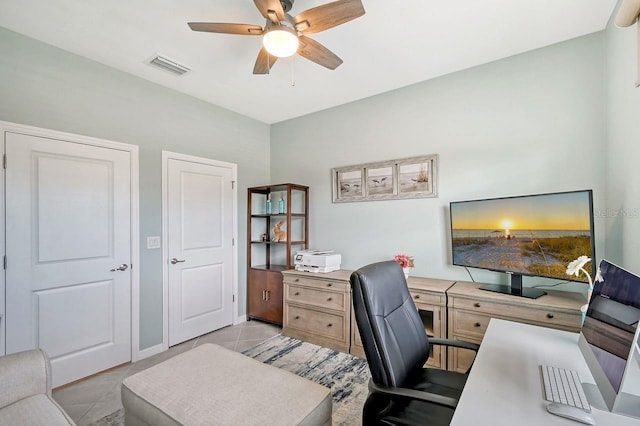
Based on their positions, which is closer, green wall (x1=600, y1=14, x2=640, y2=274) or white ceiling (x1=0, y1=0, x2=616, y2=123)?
green wall (x1=600, y1=14, x2=640, y2=274)

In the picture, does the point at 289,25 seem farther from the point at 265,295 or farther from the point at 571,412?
the point at 265,295

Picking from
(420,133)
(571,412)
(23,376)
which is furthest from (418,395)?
(420,133)

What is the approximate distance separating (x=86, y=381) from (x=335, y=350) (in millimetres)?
2187

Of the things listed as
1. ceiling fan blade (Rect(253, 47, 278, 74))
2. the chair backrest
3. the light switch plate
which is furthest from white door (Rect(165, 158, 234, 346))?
the chair backrest

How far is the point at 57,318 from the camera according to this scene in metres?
2.39

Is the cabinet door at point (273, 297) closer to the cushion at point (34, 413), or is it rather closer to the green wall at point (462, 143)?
the green wall at point (462, 143)

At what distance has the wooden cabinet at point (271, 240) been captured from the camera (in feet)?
11.9

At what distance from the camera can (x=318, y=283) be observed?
3092mm

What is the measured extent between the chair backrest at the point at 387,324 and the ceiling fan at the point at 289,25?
56.7 inches

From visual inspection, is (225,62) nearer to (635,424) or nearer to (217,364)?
(217,364)

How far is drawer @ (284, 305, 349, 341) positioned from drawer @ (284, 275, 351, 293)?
27 cm

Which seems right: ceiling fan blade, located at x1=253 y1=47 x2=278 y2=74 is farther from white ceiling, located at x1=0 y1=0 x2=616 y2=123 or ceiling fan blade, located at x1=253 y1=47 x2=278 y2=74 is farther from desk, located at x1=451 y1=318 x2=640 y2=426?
desk, located at x1=451 y1=318 x2=640 y2=426

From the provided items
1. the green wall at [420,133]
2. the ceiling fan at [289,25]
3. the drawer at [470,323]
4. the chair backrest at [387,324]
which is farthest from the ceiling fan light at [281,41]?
the drawer at [470,323]

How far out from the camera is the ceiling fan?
1.64 m
